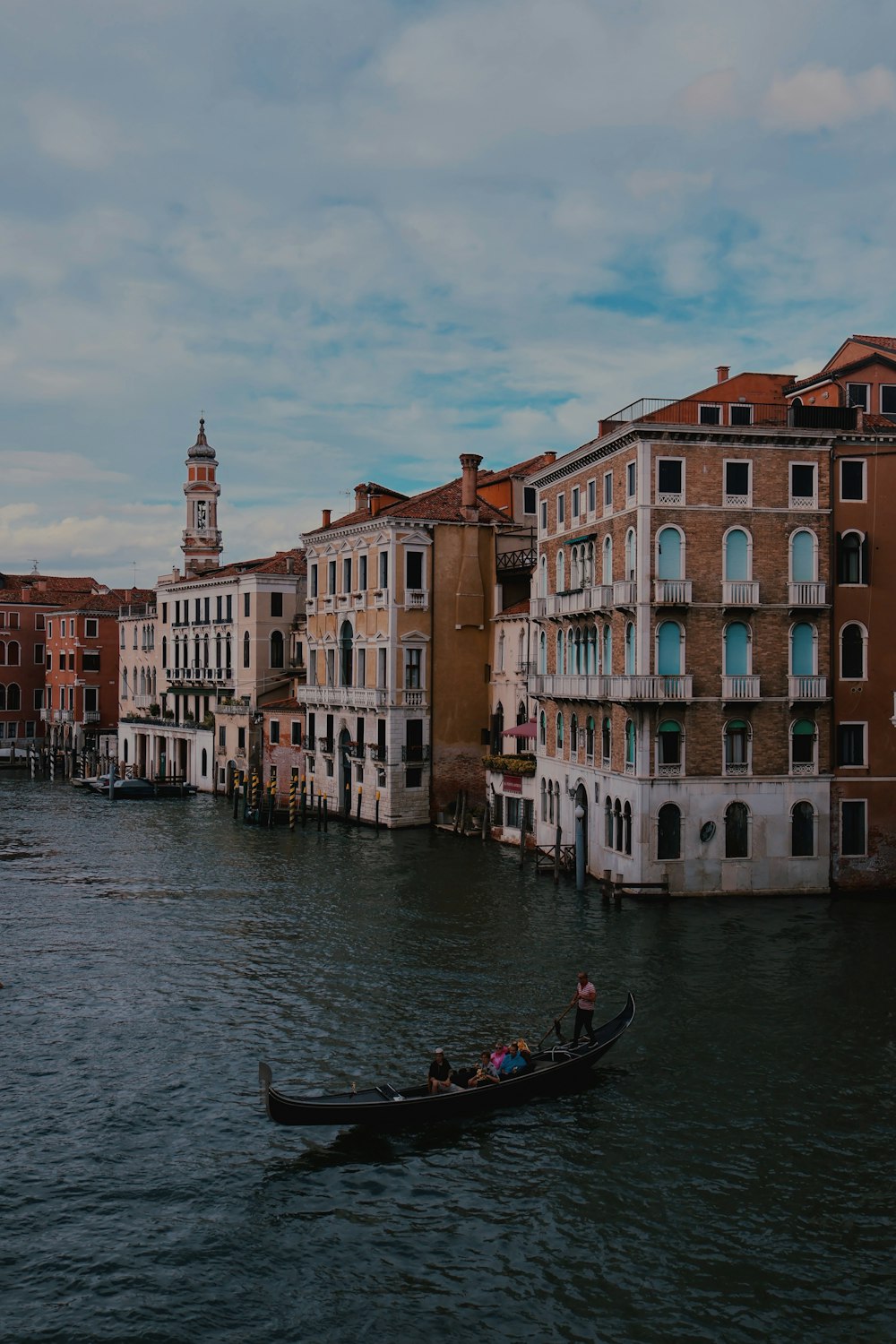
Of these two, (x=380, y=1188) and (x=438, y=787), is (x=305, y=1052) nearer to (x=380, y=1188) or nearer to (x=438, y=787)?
(x=380, y=1188)

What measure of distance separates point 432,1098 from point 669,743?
16.2m

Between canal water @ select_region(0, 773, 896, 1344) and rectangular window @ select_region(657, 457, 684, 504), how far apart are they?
10560 mm

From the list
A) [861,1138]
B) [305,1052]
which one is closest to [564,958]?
[305,1052]

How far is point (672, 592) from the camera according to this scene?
3256cm

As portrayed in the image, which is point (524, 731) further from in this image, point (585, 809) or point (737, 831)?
point (737, 831)

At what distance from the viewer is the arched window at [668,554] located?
108 feet

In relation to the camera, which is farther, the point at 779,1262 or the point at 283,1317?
the point at 779,1262

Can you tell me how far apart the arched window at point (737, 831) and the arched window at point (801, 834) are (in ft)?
4.22

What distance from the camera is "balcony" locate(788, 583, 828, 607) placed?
A: 3306 centimetres

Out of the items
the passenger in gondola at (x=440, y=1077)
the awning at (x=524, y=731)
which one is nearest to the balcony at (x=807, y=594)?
the awning at (x=524, y=731)

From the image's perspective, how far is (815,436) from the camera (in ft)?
108

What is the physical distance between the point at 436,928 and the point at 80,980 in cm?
881

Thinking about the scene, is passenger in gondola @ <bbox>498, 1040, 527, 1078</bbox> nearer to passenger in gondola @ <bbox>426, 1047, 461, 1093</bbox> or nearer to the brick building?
passenger in gondola @ <bbox>426, 1047, 461, 1093</bbox>

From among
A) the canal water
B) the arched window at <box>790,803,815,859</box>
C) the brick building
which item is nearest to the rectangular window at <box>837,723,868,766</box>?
the brick building
